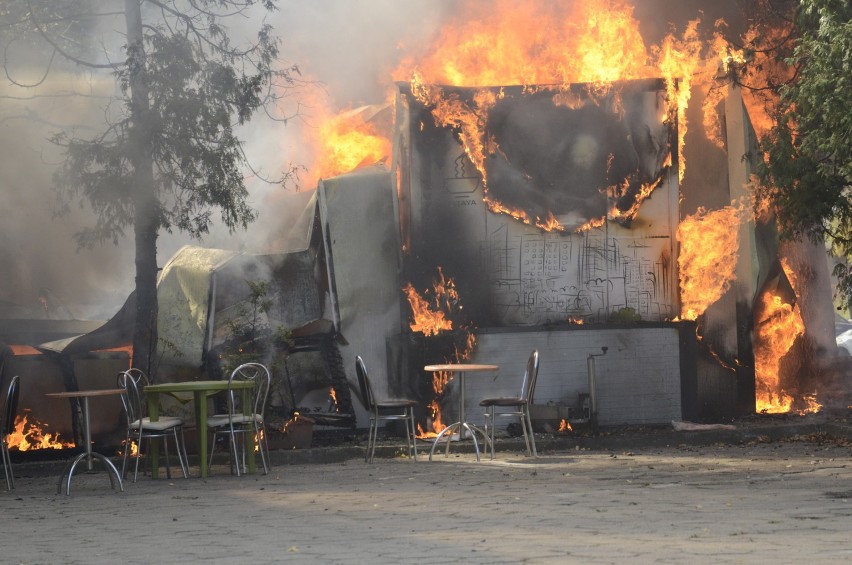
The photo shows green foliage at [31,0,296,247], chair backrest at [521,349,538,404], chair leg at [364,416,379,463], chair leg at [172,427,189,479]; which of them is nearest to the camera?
chair leg at [172,427,189,479]

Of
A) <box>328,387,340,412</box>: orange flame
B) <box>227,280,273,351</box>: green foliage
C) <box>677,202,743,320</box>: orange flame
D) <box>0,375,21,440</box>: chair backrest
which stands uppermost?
<box>677,202,743,320</box>: orange flame

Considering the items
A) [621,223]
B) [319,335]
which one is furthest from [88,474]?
[621,223]

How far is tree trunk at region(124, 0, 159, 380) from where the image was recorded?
44.2 ft

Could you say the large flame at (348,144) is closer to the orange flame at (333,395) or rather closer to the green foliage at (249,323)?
the green foliage at (249,323)

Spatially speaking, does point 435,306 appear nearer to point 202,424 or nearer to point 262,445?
point 262,445

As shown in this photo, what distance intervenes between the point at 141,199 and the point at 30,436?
3329 millimetres

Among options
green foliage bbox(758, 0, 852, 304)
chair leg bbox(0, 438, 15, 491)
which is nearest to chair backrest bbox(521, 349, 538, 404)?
green foliage bbox(758, 0, 852, 304)

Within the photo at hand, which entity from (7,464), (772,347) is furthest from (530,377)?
(772,347)

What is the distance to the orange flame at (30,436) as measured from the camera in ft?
46.2

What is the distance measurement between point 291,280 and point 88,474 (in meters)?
4.43

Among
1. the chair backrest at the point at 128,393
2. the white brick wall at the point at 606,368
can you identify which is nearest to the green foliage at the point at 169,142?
the chair backrest at the point at 128,393

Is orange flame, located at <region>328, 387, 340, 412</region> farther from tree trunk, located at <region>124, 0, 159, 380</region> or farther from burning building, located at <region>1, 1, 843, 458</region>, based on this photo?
tree trunk, located at <region>124, 0, 159, 380</region>

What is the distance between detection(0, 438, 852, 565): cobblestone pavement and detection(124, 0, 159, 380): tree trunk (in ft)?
7.24

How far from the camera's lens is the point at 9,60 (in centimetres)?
1485
